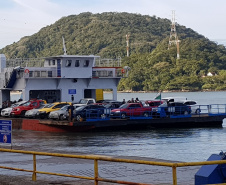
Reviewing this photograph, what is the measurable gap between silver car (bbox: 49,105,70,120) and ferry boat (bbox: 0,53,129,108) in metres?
8.63

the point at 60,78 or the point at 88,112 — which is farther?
the point at 60,78

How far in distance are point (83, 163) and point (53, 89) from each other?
36035 millimetres

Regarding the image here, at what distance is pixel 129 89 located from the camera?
18162 cm

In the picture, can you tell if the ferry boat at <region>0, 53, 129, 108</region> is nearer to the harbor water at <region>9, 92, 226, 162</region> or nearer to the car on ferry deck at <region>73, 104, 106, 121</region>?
the harbor water at <region>9, 92, 226, 162</region>

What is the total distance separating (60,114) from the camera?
4356cm

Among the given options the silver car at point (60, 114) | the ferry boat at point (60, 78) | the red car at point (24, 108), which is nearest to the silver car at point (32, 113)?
the red car at point (24, 108)

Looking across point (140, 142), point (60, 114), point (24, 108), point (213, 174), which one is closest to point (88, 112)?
point (60, 114)

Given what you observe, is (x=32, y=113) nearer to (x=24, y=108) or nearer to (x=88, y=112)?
(x=24, y=108)

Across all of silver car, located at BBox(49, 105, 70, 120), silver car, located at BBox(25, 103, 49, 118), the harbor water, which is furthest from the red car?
silver car, located at BBox(49, 105, 70, 120)

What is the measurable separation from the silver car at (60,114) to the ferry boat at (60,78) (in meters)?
8.63

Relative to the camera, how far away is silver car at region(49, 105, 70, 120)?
142 feet

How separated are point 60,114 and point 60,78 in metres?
10.5

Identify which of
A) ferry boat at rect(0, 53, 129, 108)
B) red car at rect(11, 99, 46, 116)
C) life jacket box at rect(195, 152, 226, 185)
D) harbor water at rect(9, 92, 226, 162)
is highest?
ferry boat at rect(0, 53, 129, 108)

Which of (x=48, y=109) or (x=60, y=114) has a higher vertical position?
(x=48, y=109)
